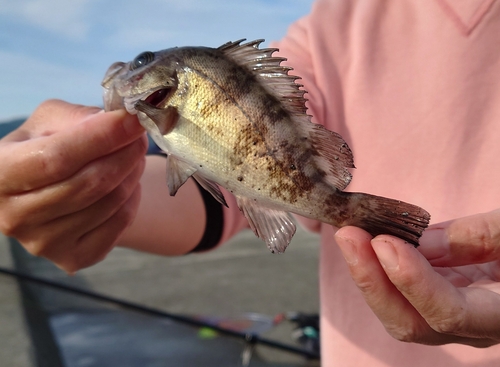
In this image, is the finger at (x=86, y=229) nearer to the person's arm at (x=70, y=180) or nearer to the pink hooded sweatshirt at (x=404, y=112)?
the person's arm at (x=70, y=180)

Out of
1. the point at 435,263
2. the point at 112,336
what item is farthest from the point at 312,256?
the point at 435,263

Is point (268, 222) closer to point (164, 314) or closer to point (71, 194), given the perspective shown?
point (71, 194)

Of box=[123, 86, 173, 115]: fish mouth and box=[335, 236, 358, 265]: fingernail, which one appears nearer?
box=[335, 236, 358, 265]: fingernail

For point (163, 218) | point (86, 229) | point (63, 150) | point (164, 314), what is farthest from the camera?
point (164, 314)

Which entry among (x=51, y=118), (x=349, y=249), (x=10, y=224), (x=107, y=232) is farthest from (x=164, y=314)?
(x=349, y=249)

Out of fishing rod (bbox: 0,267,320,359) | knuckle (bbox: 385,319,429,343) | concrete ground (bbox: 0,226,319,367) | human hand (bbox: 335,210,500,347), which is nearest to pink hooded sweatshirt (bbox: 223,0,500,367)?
human hand (bbox: 335,210,500,347)

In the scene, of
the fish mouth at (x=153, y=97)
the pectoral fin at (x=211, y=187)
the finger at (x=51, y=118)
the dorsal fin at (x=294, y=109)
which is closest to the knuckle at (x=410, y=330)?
the dorsal fin at (x=294, y=109)

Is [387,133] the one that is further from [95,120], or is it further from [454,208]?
[95,120]

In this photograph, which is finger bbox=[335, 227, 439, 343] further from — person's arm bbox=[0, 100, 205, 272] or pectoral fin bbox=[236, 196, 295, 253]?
person's arm bbox=[0, 100, 205, 272]
